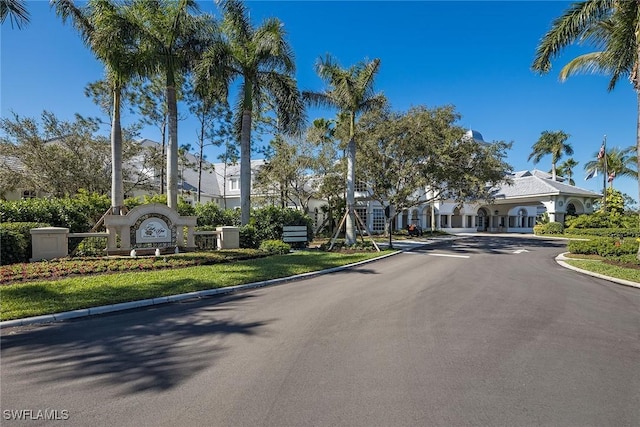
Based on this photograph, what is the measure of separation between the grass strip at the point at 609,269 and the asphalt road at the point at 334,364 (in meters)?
3.69

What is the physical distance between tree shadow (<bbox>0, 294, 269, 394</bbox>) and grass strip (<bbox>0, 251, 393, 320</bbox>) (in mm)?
856

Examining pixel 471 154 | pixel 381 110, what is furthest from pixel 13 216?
pixel 471 154

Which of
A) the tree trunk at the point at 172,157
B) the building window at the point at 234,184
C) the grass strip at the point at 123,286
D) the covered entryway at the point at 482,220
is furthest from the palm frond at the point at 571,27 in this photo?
the covered entryway at the point at 482,220

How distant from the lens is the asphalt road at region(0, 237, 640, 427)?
299 centimetres

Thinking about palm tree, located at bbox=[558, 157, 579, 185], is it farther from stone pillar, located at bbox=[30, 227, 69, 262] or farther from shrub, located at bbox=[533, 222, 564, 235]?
stone pillar, located at bbox=[30, 227, 69, 262]

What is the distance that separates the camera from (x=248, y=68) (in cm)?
1567

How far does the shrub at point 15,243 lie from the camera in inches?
390

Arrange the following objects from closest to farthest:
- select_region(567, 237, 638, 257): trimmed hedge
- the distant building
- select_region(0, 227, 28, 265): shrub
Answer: select_region(0, 227, 28, 265): shrub < select_region(567, 237, 638, 257): trimmed hedge < the distant building

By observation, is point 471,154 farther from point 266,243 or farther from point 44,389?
point 44,389

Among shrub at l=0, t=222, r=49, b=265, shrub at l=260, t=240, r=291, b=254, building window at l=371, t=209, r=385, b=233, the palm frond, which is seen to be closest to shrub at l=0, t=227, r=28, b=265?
shrub at l=0, t=222, r=49, b=265

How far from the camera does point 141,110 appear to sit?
73.2ft

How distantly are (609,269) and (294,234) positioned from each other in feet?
45.1

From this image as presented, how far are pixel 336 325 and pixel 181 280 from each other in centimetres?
522

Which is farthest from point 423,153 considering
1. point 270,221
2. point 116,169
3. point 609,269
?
point 116,169
